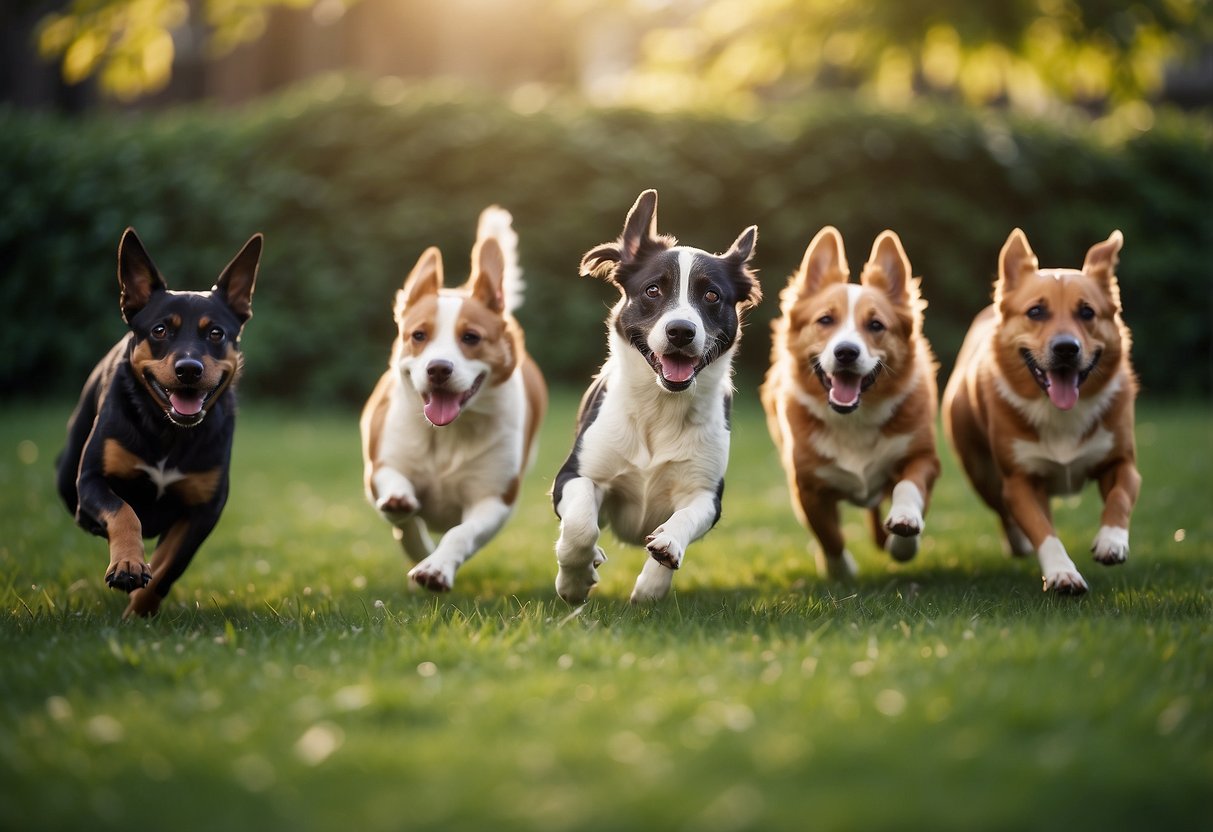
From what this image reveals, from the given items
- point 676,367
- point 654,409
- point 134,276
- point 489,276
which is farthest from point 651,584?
point 134,276

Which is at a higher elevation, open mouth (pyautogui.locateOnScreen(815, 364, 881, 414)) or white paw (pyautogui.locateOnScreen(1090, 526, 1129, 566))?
open mouth (pyautogui.locateOnScreen(815, 364, 881, 414))

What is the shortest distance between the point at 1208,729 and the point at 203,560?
17.8 feet

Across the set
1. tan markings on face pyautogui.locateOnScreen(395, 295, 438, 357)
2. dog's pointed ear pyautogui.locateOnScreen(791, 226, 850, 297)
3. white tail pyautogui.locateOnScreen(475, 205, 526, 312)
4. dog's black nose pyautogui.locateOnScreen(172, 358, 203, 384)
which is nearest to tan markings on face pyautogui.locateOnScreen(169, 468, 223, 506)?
dog's black nose pyautogui.locateOnScreen(172, 358, 203, 384)

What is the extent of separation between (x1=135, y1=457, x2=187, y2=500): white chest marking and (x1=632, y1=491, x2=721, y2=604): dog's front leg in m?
1.94

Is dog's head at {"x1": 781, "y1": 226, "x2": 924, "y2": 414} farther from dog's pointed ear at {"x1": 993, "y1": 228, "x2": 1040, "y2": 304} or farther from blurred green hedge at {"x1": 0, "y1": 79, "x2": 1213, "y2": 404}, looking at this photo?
blurred green hedge at {"x1": 0, "y1": 79, "x2": 1213, "y2": 404}

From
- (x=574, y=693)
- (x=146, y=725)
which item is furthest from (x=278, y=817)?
(x=574, y=693)

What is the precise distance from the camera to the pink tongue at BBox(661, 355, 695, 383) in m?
5.07

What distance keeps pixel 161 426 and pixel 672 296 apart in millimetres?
2163

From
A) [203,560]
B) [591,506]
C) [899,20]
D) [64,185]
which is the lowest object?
[203,560]

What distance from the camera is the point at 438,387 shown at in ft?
17.6

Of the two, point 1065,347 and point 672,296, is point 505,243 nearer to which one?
point 672,296

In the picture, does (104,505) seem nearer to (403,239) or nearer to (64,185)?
(403,239)

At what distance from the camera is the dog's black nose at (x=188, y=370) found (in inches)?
193

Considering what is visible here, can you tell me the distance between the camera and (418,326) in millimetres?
5523
